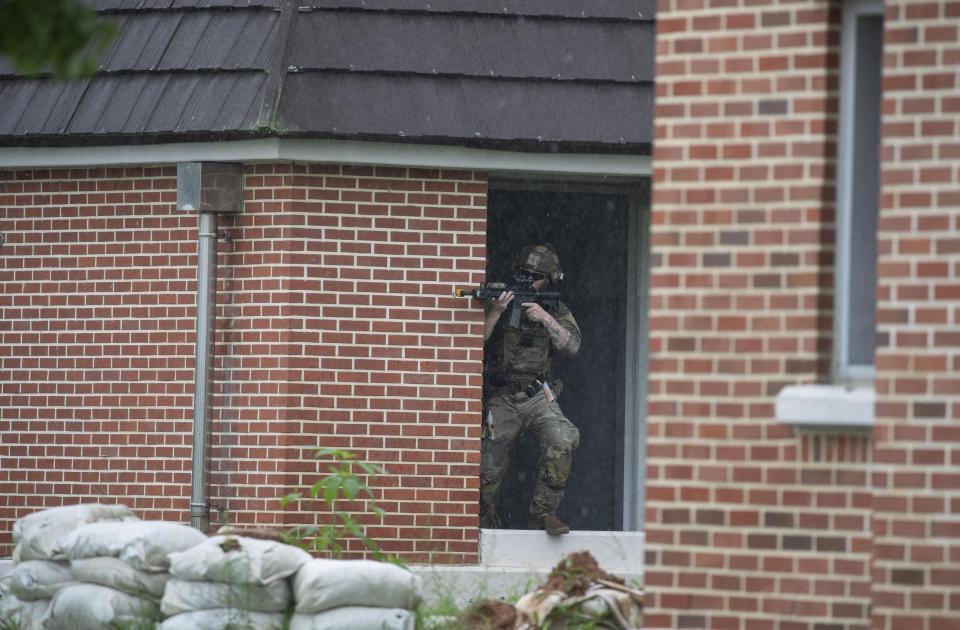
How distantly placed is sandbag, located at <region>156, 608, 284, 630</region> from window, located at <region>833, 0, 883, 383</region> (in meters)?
2.87

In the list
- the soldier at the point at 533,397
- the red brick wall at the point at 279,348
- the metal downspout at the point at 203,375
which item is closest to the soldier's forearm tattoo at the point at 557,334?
the soldier at the point at 533,397

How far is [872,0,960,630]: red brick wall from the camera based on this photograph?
5.36m

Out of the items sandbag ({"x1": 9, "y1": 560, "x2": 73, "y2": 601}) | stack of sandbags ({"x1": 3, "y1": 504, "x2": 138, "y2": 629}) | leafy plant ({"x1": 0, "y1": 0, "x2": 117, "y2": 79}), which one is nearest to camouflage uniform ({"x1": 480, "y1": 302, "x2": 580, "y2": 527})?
stack of sandbags ({"x1": 3, "y1": 504, "x2": 138, "y2": 629})

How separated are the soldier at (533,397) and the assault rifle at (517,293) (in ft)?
0.16

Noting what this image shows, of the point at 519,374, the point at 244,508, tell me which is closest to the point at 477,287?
the point at 519,374

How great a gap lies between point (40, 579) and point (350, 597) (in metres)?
1.75

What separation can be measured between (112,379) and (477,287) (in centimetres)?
240

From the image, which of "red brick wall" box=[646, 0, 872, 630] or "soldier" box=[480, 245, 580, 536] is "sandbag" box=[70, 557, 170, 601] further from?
"soldier" box=[480, 245, 580, 536]

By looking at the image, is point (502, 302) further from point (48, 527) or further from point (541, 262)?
point (48, 527)

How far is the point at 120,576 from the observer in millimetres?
7309

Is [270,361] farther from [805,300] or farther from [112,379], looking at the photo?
[805,300]

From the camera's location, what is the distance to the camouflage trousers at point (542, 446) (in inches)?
399

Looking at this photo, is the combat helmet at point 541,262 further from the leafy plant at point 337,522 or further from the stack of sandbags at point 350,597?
the stack of sandbags at point 350,597

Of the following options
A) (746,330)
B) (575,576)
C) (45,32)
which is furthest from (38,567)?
(45,32)
